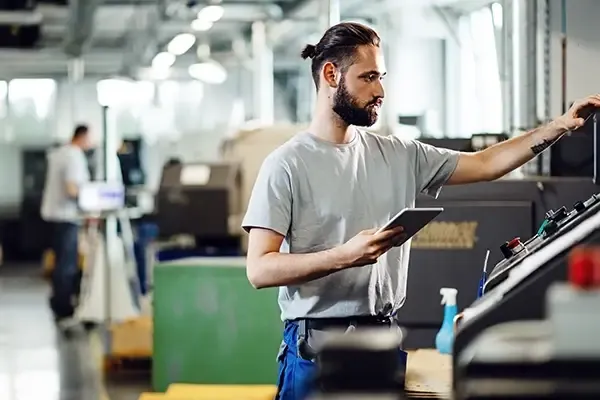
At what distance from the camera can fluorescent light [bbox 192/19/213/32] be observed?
43.3ft

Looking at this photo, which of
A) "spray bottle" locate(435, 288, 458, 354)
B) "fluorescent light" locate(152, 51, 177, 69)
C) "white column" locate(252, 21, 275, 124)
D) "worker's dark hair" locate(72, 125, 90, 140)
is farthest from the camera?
"fluorescent light" locate(152, 51, 177, 69)

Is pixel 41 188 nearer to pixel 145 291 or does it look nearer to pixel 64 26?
pixel 64 26

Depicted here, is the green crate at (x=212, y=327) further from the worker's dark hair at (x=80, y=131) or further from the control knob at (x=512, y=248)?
the worker's dark hair at (x=80, y=131)

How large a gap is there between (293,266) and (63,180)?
21.5 feet

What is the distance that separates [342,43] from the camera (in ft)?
7.90

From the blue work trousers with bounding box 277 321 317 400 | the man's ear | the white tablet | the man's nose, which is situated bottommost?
the blue work trousers with bounding box 277 321 317 400

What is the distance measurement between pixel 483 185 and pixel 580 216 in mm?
1561

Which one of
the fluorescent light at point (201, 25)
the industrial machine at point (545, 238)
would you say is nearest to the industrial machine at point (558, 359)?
the industrial machine at point (545, 238)

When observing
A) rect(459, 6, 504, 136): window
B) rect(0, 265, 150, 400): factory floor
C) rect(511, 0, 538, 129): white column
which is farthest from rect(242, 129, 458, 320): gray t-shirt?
rect(459, 6, 504, 136): window

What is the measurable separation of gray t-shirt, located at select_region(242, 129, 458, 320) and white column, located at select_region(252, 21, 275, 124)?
10210 mm

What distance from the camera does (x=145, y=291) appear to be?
8.70m

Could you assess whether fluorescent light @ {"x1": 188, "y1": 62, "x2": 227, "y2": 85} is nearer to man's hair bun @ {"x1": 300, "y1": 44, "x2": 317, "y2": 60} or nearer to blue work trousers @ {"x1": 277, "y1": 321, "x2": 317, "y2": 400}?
man's hair bun @ {"x1": 300, "y1": 44, "x2": 317, "y2": 60}

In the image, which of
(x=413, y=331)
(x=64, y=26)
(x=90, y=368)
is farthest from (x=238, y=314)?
(x=64, y=26)

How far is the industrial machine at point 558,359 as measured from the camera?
1060 millimetres
